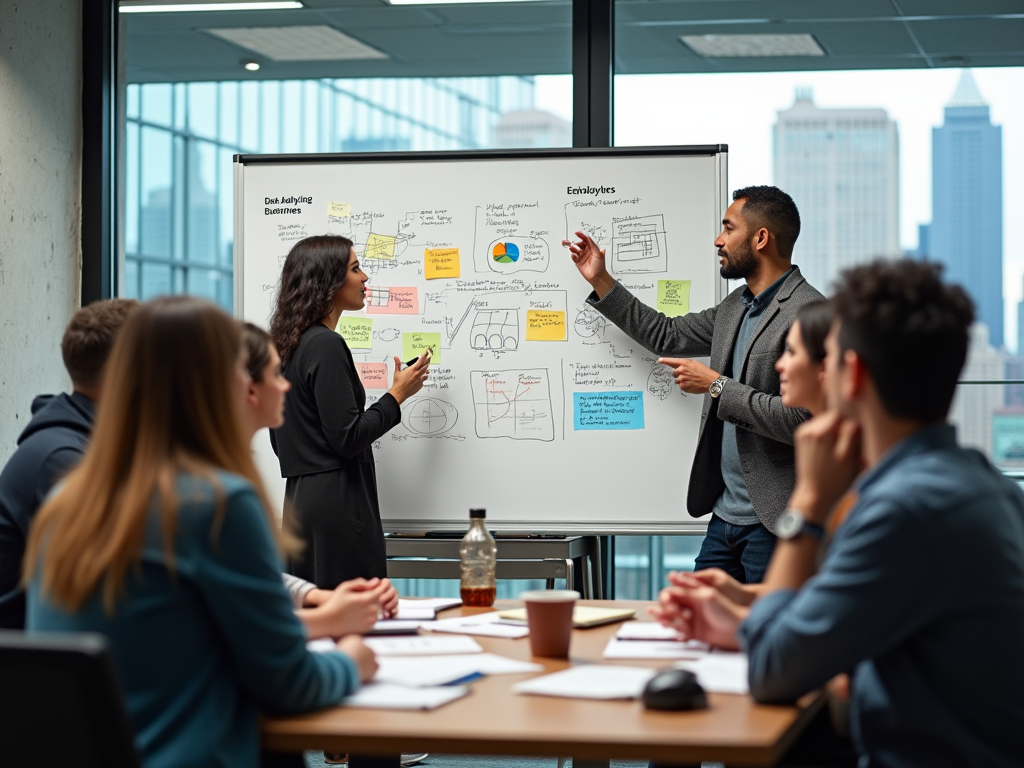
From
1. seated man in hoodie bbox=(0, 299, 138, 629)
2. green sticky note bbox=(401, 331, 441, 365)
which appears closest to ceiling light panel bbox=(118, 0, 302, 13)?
green sticky note bbox=(401, 331, 441, 365)

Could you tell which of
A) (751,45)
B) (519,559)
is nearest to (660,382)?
(519,559)

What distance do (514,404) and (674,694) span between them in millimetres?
2186

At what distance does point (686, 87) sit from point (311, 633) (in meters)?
2.76

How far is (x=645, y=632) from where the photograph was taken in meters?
1.92

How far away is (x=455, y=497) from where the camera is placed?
3553 millimetres

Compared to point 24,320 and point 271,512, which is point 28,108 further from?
point 271,512

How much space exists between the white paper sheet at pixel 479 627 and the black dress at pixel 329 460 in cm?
113

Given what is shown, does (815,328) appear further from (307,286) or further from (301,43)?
(301,43)

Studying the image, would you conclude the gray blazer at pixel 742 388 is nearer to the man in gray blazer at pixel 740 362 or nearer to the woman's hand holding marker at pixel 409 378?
the man in gray blazer at pixel 740 362

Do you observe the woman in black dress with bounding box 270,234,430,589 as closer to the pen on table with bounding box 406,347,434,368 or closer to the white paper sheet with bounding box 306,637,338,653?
the pen on table with bounding box 406,347,434,368

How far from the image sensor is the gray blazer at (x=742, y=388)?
9.78 feet

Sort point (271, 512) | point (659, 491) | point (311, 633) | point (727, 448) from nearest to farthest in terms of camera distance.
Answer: point (271, 512) < point (311, 633) < point (727, 448) < point (659, 491)

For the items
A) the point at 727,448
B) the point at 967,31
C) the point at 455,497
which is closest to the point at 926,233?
the point at 967,31

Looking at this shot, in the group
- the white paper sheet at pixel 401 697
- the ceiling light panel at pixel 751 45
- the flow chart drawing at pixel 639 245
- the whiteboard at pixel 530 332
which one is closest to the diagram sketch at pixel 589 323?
the whiteboard at pixel 530 332
